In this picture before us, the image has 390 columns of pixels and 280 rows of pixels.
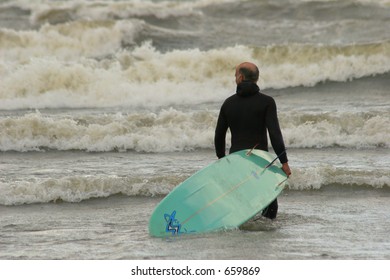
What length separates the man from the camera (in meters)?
6.79

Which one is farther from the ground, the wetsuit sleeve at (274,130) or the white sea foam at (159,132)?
the wetsuit sleeve at (274,130)

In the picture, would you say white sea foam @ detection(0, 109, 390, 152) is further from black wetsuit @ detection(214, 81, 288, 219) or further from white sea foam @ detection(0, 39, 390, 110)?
black wetsuit @ detection(214, 81, 288, 219)

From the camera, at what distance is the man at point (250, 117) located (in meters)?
6.79

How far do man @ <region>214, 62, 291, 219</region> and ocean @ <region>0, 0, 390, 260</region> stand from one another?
694 millimetres

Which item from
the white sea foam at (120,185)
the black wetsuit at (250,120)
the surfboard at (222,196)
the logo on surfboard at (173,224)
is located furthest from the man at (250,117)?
the white sea foam at (120,185)

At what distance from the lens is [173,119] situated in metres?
13.2

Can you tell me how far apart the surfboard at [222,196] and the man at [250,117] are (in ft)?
0.38

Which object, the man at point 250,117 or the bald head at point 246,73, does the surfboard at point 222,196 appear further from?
the bald head at point 246,73

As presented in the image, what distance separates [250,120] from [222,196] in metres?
0.62

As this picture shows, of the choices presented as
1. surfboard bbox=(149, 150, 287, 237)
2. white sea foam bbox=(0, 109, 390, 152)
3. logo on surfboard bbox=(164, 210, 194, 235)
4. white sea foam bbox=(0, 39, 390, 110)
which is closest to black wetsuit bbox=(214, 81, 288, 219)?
surfboard bbox=(149, 150, 287, 237)

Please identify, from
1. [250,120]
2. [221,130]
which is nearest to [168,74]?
[221,130]

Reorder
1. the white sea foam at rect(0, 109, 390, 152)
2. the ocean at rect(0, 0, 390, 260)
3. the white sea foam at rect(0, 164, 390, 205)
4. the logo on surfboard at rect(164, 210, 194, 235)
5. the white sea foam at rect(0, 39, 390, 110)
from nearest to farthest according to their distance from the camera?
the logo on surfboard at rect(164, 210, 194, 235) → the ocean at rect(0, 0, 390, 260) → the white sea foam at rect(0, 164, 390, 205) → the white sea foam at rect(0, 109, 390, 152) → the white sea foam at rect(0, 39, 390, 110)

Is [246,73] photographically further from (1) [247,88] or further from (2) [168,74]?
(2) [168,74]

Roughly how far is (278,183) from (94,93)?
33.5 feet
